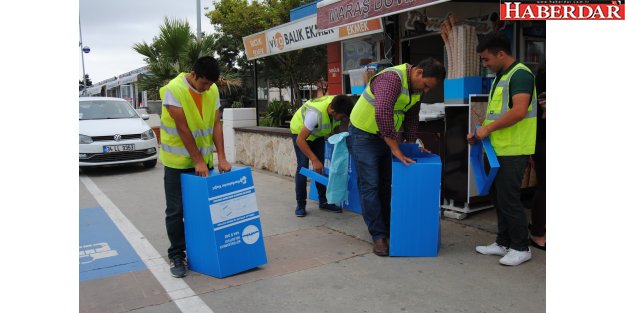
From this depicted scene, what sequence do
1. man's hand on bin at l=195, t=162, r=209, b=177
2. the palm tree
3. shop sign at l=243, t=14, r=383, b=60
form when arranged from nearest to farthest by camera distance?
man's hand on bin at l=195, t=162, r=209, b=177 → shop sign at l=243, t=14, r=383, b=60 → the palm tree

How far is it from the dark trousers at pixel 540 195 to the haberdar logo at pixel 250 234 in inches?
93.4

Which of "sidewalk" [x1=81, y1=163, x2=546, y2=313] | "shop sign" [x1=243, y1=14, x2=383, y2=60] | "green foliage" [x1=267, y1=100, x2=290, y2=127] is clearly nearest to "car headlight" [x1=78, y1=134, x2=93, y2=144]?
"shop sign" [x1=243, y1=14, x2=383, y2=60]

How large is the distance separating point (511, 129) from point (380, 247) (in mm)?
1409

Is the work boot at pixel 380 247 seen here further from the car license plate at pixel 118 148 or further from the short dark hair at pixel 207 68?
Result: the car license plate at pixel 118 148

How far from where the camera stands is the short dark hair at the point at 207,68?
3643mm

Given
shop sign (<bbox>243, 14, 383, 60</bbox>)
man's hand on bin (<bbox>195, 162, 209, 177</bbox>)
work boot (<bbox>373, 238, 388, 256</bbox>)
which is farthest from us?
shop sign (<bbox>243, 14, 383, 60</bbox>)

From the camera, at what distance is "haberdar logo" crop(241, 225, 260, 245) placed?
152 inches

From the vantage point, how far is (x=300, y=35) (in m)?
9.05

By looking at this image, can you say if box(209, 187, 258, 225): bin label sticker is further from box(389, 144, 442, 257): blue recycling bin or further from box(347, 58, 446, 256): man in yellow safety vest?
box(389, 144, 442, 257): blue recycling bin

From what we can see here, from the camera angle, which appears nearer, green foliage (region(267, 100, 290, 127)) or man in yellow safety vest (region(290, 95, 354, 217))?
man in yellow safety vest (region(290, 95, 354, 217))

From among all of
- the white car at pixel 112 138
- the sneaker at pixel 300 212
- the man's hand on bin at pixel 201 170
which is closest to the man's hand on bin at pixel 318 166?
the sneaker at pixel 300 212

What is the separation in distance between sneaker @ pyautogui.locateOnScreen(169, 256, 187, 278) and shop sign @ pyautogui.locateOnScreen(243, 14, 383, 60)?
4.60 meters
